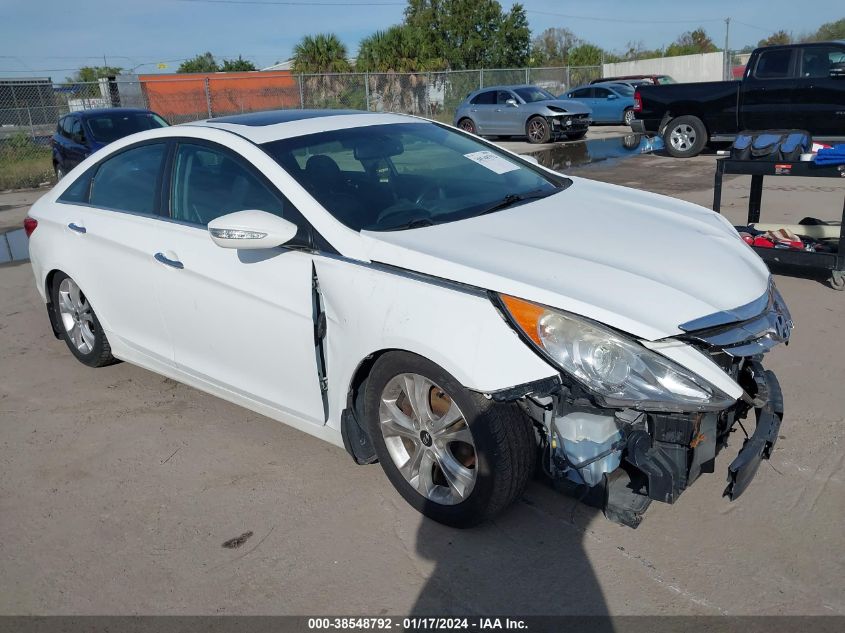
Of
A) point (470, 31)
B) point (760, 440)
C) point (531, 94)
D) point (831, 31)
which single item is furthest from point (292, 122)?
point (831, 31)

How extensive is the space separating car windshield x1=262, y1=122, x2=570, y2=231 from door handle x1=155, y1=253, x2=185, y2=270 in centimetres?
78

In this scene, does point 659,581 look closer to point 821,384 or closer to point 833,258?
point 821,384

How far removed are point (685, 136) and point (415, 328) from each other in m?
14.6

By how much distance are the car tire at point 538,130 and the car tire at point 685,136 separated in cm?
513

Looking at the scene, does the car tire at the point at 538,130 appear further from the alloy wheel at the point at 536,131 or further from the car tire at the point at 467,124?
the car tire at the point at 467,124

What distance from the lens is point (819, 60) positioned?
13852 millimetres

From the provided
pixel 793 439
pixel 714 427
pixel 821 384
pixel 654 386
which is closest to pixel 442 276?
pixel 654 386

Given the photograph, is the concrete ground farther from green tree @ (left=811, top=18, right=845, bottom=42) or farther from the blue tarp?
green tree @ (left=811, top=18, right=845, bottom=42)

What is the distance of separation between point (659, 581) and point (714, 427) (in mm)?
623

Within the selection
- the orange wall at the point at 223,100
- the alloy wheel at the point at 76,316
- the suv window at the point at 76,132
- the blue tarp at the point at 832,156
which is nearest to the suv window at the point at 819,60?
the blue tarp at the point at 832,156

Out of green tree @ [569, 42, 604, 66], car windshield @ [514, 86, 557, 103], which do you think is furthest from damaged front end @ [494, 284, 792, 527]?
green tree @ [569, 42, 604, 66]

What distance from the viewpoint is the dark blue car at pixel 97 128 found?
14.3 m

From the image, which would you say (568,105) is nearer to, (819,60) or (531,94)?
(531,94)

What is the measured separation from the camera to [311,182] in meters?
3.71
